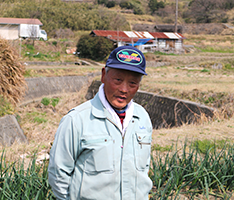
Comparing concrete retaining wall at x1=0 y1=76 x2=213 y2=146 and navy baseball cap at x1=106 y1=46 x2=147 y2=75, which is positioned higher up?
navy baseball cap at x1=106 y1=46 x2=147 y2=75

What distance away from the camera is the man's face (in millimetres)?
1956

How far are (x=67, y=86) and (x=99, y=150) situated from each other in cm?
1618

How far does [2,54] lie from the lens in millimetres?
9211

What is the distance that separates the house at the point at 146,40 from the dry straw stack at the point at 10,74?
2638 cm

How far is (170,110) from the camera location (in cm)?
1073

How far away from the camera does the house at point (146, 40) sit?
36.8 m

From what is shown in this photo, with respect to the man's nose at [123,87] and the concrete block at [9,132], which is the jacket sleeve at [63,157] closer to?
the man's nose at [123,87]

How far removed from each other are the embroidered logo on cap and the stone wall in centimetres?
674

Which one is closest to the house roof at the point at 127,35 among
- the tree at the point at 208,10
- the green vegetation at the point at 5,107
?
the green vegetation at the point at 5,107

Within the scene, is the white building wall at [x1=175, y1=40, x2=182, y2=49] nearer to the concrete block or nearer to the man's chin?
the concrete block

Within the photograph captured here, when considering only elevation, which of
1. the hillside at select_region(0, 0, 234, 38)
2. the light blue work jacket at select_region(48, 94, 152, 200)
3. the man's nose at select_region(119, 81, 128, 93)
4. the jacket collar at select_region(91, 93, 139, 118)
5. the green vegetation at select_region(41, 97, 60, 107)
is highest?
the hillside at select_region(0, 0, 234, 38)

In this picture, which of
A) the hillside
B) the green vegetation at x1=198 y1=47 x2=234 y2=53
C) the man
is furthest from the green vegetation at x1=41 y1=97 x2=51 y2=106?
the hillside

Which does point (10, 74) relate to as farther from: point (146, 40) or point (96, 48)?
point (146, 40)

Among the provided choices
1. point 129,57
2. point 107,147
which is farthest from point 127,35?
point 107,147
